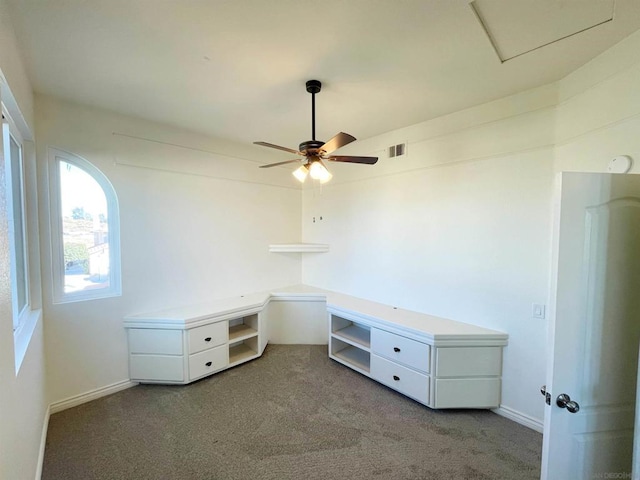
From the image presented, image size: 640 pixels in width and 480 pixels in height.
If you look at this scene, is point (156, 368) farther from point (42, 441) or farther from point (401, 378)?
point (401, 378)

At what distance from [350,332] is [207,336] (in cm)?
177

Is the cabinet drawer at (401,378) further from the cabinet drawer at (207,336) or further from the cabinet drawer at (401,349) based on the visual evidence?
the cabinet drawer at (207,336)

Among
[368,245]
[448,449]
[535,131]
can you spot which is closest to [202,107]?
[368,245]

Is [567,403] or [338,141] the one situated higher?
[338,141]

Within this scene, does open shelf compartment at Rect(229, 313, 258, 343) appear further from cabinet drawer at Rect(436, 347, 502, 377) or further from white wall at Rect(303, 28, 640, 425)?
cabinet drawer at Rect(436, 347, 502, 377)

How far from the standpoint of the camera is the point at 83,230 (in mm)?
2654

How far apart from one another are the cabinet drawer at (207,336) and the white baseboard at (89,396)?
30.6 inches

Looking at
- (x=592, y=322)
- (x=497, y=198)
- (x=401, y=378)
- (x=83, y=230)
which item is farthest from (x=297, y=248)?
(x=592, y=322)

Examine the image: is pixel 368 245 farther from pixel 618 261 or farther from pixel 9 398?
pixel 9 398

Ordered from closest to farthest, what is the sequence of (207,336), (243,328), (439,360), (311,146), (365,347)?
(311,146), (439,360), (207,336), (365,347), (243,328)

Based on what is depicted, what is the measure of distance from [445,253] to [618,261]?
5.20 ft

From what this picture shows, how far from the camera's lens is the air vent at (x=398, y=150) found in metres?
3.18

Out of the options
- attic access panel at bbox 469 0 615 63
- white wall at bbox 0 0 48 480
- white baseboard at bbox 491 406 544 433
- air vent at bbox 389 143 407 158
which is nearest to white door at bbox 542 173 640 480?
attic access panel at bbox 469 0 615 63

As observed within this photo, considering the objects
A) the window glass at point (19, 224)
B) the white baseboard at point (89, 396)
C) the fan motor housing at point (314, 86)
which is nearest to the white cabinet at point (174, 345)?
the white baseboard at point (89, 396)
